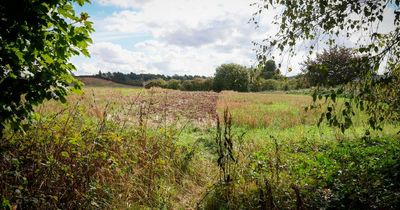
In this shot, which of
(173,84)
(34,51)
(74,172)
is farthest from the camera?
(173,84)

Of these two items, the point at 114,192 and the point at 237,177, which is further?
the point at 237,177

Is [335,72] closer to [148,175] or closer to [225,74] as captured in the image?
[148,175]

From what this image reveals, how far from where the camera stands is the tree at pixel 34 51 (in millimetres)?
3668

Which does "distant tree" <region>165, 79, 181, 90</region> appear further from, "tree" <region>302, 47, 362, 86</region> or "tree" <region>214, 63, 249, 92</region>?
"tree" <region>302, 47, 362, 86</region>

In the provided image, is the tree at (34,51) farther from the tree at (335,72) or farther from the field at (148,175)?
the tree at (335,72)

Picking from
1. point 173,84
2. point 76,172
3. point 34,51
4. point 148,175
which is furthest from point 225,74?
point 34,51

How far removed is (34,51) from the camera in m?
→ 4.28

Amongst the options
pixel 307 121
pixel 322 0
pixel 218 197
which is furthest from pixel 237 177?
pixel 307 121

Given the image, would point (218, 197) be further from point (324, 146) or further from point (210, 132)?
point (210, 132)

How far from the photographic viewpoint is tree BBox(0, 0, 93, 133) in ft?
12.0

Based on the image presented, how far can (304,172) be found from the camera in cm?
750

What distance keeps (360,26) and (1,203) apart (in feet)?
22.5

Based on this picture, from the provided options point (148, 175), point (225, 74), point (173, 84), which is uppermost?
point (225, 74)

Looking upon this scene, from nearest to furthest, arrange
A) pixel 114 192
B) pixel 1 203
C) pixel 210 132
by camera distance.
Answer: pixel 1 203 → pixel 114 192 → pixel 210 132
